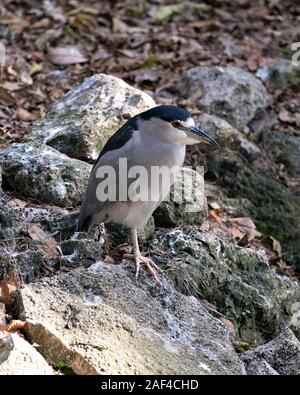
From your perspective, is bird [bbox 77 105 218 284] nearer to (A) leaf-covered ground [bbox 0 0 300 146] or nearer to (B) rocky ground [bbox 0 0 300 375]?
(B) rocky ground [bbox 0 0 300 375]

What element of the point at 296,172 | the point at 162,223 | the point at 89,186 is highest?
the point at 89,186

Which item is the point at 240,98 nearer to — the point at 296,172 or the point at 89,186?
the point at 296,172

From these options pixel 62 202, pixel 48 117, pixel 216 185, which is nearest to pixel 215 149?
pixel 216 185

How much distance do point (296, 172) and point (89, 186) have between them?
118 inches

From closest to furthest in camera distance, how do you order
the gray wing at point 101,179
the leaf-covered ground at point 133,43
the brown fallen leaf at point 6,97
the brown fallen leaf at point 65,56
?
the gray wing at point 101,179, the brown fallen leaf at point 6,97, the leaf-covered ground at point 133,43, the brown fallen leaf at point 65,56

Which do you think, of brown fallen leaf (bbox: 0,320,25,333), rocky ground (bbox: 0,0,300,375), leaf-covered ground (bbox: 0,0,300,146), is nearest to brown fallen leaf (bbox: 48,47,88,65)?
leaf-covered ground (bbox: 0,0,300,146)

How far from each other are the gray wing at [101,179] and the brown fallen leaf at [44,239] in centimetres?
19

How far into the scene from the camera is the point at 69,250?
186 inches

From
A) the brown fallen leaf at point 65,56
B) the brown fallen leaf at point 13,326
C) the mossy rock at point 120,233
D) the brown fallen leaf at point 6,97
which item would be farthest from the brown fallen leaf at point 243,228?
the brown fallen leaf at point 65,56

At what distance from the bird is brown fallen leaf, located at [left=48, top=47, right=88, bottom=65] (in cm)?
348

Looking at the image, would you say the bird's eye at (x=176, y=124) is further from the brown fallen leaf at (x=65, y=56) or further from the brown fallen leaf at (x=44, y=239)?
the brown fallen leaf at (x=65, y=56)

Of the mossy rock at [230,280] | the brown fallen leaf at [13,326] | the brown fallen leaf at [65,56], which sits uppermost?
the brown fallen leaf at [13,326]

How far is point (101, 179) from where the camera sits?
15.4 ft

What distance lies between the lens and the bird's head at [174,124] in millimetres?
4551
